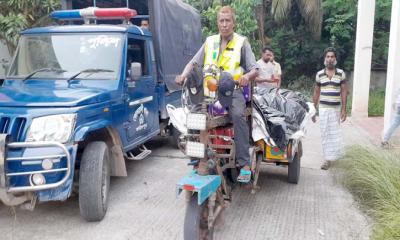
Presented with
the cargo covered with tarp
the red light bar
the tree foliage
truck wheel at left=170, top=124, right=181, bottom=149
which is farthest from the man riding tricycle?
the tree foliage

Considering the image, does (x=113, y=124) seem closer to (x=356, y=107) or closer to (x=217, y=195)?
(x=217, y=195)

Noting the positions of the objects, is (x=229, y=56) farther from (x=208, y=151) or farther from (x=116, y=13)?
(x=116, y=13)

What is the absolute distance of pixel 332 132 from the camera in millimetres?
6160

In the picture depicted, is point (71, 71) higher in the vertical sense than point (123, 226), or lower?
higher

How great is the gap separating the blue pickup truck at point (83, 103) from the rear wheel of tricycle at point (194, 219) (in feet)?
4.02

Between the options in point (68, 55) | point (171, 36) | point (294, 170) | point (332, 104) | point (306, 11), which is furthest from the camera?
point (306, 11)

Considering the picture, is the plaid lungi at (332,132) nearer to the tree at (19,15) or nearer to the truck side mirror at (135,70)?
the truck side mirror at (135,70)

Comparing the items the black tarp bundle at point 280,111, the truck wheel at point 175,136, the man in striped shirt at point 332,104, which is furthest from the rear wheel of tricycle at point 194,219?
the truck wheel at point 175,136

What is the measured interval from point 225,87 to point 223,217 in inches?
52.3

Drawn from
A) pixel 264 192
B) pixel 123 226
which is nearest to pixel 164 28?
pixel 264 192

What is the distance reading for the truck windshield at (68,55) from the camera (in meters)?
5.18

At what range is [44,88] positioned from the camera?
15.5 feet

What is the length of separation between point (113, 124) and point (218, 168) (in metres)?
1.74

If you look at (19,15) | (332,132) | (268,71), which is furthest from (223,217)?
(19,15)
